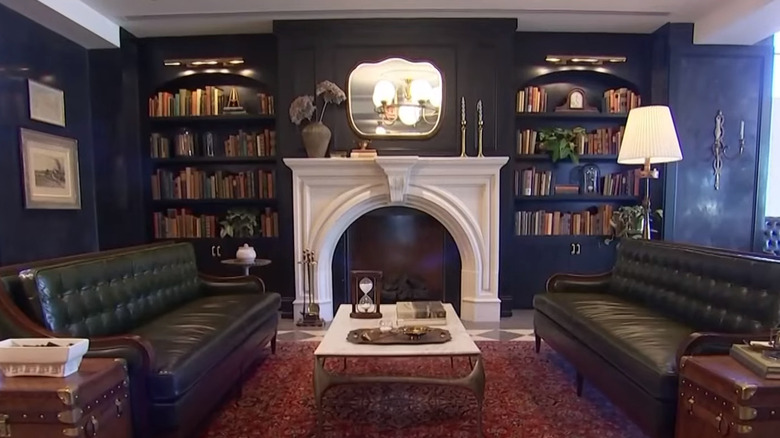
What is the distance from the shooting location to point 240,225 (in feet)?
14.9

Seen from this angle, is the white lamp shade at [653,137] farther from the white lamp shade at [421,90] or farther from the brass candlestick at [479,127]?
the white lamp shade at [421,90]

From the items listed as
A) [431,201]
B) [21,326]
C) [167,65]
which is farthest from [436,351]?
[167,65]

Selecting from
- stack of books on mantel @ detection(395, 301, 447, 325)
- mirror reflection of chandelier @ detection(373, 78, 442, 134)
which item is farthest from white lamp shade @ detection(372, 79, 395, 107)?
stack of books on mantel @ detection(395, 301, 447, 325)

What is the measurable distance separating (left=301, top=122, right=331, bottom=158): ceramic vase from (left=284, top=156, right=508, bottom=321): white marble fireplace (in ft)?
0.46

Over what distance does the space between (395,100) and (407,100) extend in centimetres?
12

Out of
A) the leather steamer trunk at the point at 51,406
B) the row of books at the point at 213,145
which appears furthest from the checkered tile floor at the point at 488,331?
the leather steamer trunk at the point at 51,406

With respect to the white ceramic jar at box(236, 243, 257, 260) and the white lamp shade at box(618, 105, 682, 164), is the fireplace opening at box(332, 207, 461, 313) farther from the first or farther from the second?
the white lamp shade at box(618, 105, 682, 164)

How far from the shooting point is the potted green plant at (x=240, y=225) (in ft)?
14.9

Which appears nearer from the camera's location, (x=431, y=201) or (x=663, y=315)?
(x=663, y=315)

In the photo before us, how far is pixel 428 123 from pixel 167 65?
270cm

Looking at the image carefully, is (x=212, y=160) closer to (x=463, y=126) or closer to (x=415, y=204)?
(x=415, y=204)

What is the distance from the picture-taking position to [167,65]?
450 centimetres

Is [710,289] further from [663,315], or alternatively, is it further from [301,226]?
[301,226]

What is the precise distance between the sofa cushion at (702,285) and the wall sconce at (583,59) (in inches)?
85.5
